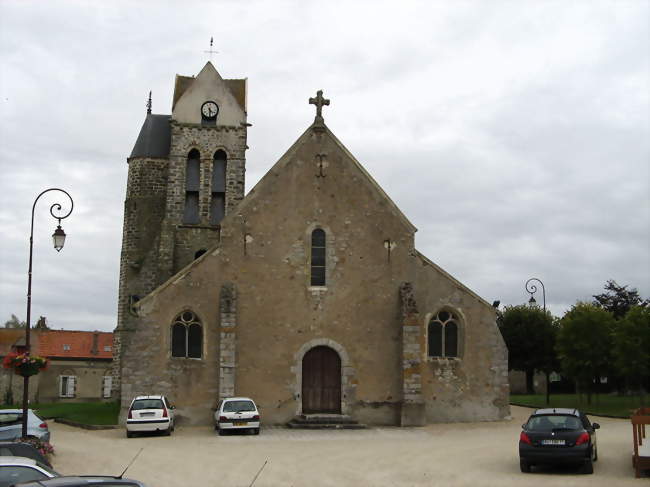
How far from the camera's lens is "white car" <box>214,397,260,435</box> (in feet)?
77.3

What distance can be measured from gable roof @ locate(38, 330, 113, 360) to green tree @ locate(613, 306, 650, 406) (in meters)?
36.0

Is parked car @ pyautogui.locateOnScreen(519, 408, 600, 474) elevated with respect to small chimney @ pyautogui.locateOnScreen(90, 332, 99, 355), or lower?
lower

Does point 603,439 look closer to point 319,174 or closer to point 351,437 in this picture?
point 351,437

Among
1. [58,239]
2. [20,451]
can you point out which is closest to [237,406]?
[58,239]

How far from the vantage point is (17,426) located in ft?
64.0

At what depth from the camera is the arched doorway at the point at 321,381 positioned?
27328mm

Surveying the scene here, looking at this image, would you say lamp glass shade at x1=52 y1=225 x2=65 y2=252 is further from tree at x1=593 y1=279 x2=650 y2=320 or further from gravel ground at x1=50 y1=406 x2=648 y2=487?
tree at x1=593 y1=279 x2=650 y2=320

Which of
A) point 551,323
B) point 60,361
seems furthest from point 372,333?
point 60,361

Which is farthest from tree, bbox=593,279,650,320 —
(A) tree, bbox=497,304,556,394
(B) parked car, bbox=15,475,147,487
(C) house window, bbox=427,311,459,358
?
(B) parked car, bbox=15,475,147,487

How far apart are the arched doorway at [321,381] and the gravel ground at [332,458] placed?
1919 mm

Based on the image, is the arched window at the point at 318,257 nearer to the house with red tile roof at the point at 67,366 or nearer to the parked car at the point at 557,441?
the parked car at the point at 557,441

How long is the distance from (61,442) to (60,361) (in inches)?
1281

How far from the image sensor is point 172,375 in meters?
26.5

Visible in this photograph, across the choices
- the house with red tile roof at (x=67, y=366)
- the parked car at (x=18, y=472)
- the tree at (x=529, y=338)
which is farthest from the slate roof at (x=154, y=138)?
the parked car at (x=18, y=472)
